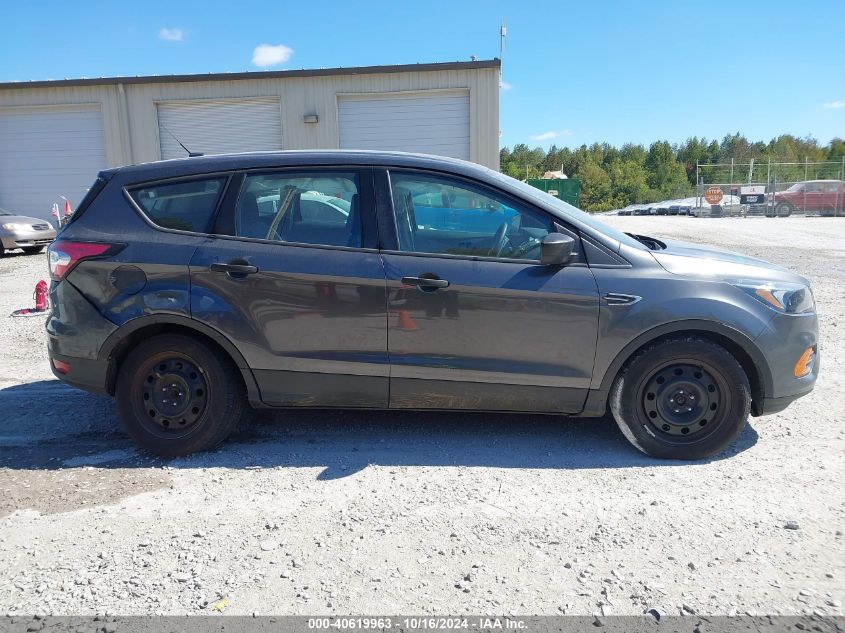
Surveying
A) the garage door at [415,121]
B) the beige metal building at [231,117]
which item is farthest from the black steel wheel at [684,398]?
the garage door at [415,121]

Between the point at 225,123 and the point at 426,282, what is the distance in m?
17.8

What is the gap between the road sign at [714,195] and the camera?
34344 mm

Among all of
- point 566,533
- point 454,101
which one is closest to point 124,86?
point 454,101

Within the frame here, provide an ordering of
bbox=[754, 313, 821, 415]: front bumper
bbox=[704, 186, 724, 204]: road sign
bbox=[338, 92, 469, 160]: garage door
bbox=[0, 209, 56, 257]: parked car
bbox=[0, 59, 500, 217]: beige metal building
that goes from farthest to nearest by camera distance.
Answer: bbox=[704, 186, 724, 204]: road sign → bbox=[338, 92, 469, 160]: garage door → bbox=[0, 59, 500, 217]: beige metal building → bbox=[0, 209, 56, 257]: parked car → bbox=[754, 313, 821, 415]: front bumper

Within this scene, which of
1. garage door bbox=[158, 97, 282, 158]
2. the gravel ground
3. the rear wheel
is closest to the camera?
the gravel ground

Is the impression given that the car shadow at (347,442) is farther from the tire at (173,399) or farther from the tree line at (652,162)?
the tree line at (652,162)

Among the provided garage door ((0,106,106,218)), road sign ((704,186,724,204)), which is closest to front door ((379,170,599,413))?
garage door ((0,106,106,218))

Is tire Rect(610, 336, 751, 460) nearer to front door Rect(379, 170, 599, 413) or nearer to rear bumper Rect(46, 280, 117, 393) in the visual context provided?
front door Rect(379, 170, 599, 413)

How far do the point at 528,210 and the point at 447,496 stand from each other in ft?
5.73

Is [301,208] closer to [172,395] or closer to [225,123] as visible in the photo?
[172,395]

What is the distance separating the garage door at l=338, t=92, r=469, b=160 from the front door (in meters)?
15.2

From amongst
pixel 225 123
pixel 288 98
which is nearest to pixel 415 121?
pixel 288 98

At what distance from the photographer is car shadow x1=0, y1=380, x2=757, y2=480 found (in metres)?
3.89

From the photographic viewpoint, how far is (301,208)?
3.96 meters
